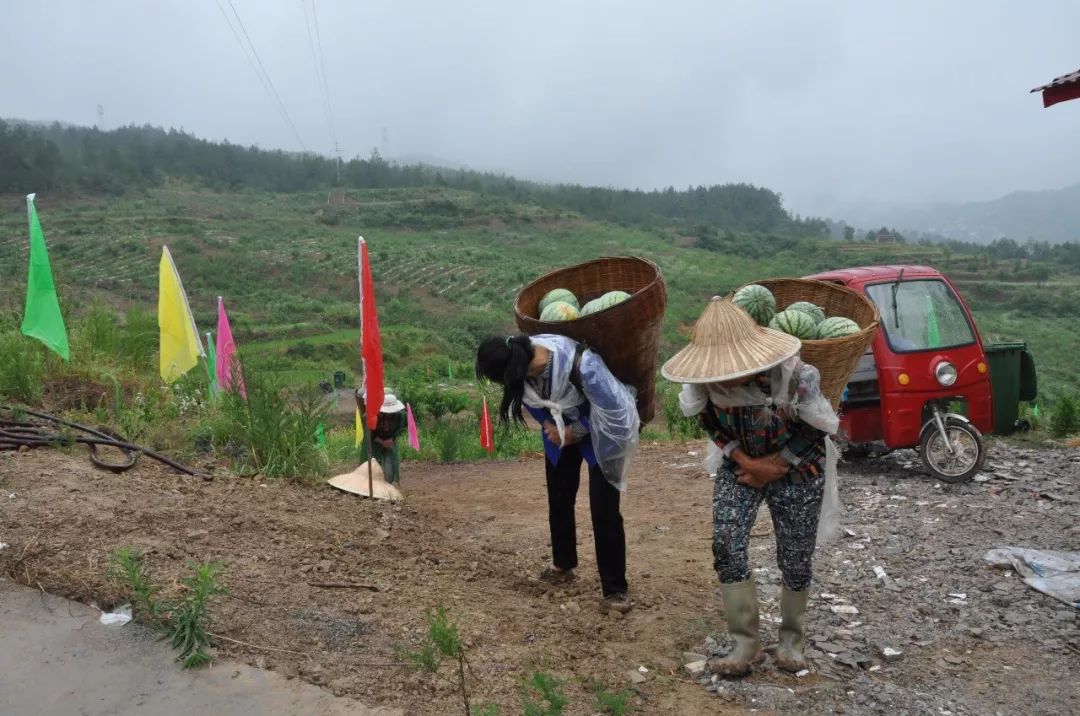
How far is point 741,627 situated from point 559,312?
156 centimetres

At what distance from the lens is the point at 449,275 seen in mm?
59250

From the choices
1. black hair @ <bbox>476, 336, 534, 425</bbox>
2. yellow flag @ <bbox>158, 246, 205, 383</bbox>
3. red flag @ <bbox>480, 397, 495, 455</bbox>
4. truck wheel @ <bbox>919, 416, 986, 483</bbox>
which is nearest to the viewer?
black hair @ <bbox>476, 336, 534, 425</bbox>

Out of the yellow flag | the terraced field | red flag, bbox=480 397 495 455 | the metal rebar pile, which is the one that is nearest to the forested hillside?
the terraced field

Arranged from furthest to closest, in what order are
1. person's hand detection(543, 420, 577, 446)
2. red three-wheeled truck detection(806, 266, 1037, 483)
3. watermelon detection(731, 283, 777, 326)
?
red three-wheeled truck detection(806, 266, 1037, 483) < person's hand detection(543, 420, 577, 446) < watermelon detection(731, 283, 777, 326)

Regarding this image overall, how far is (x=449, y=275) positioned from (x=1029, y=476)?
5419 centimetres

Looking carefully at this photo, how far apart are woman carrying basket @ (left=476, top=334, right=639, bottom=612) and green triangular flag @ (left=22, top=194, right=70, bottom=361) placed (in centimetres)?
401

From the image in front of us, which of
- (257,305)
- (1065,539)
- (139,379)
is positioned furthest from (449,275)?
(1065,539)

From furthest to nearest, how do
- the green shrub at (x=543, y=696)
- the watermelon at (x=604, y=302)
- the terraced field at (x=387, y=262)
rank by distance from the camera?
the terraced field at (x=387, y=262) < the watermelon at (x=604, y=302) < the green shrub at (x=543, y=696)

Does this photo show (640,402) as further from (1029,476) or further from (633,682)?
(1029,476)

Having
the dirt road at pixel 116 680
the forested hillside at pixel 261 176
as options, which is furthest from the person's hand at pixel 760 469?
the forested hillside at pixel 261 176

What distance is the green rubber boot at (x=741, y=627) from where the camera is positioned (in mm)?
3281

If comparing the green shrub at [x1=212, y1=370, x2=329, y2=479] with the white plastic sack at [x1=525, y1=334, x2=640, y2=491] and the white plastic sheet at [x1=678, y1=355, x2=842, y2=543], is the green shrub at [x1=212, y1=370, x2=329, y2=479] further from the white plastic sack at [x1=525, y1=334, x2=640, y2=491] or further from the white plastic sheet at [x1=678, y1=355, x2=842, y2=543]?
the white plastic sheet at [x1=678, y1=355, x2=842, y2=543]

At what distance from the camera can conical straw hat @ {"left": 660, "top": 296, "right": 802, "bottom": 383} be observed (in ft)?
10.2

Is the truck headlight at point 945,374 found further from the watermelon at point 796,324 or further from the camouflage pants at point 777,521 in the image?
the camouflage pants at point 777,521
